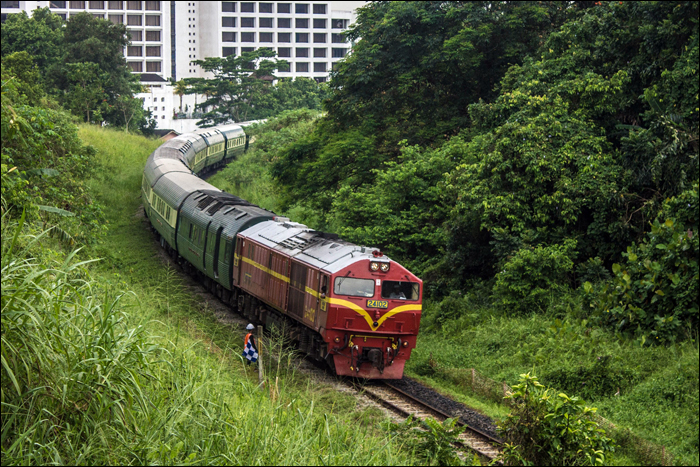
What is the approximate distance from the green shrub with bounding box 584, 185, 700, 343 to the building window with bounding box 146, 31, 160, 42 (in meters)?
87.4

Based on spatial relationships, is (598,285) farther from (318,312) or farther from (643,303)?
(318,312)

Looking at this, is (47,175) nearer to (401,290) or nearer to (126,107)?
(401,290)

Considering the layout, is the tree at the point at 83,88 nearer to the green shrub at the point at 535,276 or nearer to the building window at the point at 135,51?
the green shrub at the point at 535,276

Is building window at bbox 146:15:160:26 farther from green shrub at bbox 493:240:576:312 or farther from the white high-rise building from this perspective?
green shrub at bbox 493:240:576:312

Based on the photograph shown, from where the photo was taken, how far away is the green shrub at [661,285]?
1472cm

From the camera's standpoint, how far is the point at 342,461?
744 cm

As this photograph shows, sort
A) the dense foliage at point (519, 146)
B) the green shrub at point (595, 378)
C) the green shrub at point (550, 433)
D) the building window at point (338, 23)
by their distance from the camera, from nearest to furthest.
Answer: the green shrub at point (550, 433) < the green shrub at point (595, 378) < the dense foliage at point (519, 146) < the building window at point (338, 23)

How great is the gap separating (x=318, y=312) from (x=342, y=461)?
25.8ft

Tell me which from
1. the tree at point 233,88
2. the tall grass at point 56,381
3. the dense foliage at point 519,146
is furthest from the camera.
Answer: the tree at point 233,88

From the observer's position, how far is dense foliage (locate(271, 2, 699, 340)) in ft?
58.2

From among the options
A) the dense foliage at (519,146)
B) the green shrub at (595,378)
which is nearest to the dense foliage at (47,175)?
the dense foliage at (519,146)

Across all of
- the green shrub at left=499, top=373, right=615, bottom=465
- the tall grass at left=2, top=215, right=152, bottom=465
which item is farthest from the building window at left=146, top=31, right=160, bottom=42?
the tall grass at left=2, top=215, right=152, bottom=465

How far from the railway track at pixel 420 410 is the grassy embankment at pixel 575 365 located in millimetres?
1171

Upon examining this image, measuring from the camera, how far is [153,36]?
93.8 meters
